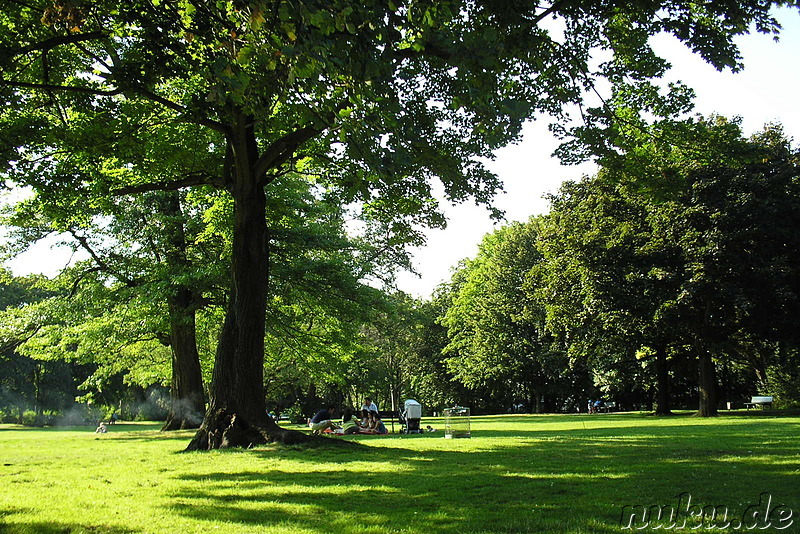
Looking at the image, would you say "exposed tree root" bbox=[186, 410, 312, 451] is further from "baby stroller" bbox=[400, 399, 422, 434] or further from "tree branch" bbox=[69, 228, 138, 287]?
"tree branch" bbox=[69, 228, 138, 287]

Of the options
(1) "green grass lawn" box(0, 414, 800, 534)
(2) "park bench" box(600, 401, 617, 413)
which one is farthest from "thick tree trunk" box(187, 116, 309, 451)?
(2) "park bench" box(600, 401, 617, 413)

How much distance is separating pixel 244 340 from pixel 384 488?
6.81 meters

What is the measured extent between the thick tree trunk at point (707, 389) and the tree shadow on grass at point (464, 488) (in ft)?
65.5

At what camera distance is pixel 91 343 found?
2356 centimetres

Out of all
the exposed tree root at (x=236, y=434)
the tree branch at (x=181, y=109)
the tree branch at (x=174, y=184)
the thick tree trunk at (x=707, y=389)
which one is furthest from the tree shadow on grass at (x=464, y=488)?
the thick tree trunk at (x=707, y=389)

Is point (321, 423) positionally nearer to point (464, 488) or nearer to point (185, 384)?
point (185, 384)

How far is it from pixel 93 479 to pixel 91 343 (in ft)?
53.9

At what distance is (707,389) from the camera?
97.7 ft

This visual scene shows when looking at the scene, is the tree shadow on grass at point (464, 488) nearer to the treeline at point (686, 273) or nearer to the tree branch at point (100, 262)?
the treeline at point (686, 273)

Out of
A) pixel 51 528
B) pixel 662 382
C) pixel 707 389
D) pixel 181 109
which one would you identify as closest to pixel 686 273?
pixel 707 389

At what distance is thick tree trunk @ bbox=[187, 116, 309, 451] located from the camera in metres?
13.0

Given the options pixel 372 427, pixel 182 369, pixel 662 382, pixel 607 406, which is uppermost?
pixel 182 369

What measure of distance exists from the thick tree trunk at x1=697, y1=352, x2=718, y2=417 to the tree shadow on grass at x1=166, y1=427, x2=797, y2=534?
19954 millimetres

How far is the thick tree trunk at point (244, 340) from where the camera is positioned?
512 inches
